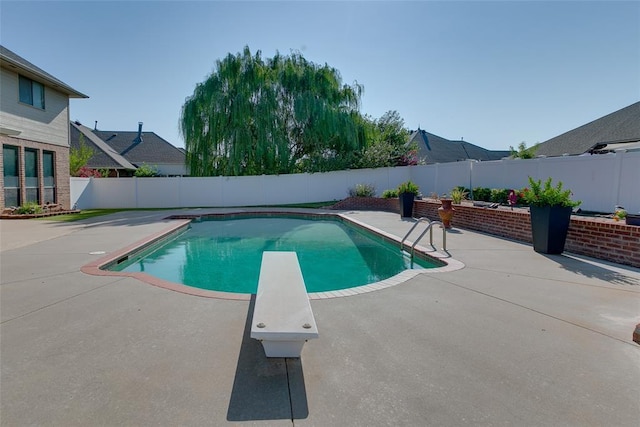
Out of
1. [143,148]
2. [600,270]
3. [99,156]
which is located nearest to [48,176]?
[99,156]

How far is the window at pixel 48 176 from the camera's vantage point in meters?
14.7

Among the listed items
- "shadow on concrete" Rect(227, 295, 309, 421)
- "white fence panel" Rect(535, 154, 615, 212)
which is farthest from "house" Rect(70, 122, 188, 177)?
"shadow on concrete" Rect(227, 295, 309, 421)

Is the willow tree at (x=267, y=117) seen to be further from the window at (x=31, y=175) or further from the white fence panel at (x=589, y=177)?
the white fence panel at (x=589, y=177)

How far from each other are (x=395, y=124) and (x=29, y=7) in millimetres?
19590

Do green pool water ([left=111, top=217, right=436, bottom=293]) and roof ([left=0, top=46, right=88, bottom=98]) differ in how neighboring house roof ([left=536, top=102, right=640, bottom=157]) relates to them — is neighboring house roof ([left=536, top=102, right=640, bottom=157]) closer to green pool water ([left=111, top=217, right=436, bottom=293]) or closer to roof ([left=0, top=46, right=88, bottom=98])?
green pool water ([left=111, top=217, right=436, bottom=293])

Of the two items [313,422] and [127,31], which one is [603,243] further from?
[127,31]

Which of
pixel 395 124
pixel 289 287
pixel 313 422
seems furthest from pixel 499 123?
pixel 313 422

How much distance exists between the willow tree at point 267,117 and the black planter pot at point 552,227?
13.6m

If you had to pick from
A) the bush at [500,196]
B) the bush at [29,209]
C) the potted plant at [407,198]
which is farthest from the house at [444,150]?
the bush at [29,209]

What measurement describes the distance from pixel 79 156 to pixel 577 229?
26.4m

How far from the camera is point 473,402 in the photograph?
6.87ft

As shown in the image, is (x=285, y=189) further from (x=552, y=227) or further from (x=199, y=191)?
(x=552, y=227)

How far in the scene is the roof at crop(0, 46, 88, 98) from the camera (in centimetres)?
1212

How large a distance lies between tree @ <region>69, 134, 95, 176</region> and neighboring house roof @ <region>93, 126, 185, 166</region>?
569 centimetres
